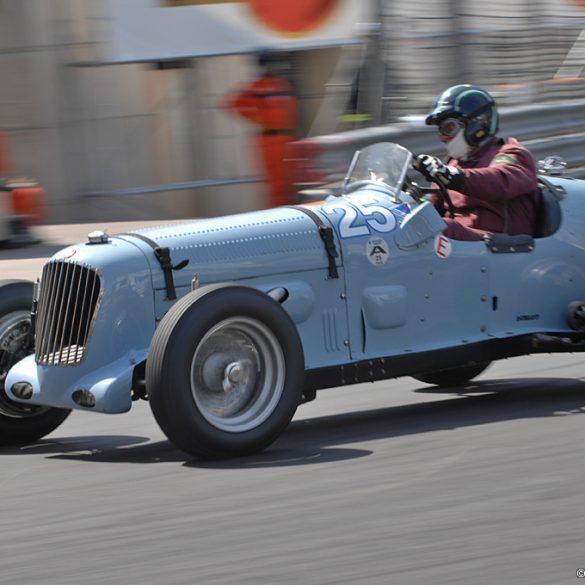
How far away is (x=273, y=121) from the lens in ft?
41.6

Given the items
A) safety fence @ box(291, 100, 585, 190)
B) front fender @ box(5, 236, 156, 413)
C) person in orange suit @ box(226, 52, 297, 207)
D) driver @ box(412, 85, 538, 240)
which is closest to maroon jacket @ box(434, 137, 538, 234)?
driver @ box(412, 85, 538, 240)

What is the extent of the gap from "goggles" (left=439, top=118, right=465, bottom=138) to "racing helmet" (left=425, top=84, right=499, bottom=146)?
0.7 inches

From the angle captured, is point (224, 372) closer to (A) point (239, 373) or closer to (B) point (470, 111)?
(A) point (239, 373)

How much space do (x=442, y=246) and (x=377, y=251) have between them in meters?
0.38

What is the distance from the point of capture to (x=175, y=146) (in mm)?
15523

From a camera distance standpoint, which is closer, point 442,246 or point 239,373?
point 239,373

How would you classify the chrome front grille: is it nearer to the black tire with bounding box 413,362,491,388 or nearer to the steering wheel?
the steering wheel

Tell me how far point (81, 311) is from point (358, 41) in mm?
8685

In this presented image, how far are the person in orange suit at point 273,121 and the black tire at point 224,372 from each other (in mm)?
7154

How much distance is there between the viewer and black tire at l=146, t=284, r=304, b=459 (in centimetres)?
530

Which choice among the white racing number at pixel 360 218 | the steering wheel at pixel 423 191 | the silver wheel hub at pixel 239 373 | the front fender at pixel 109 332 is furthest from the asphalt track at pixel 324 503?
the steering wheel at pixel 423 191

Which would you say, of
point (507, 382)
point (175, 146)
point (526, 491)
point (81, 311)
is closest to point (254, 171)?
point (175, 146)

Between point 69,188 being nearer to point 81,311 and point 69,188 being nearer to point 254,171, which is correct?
Result: point 254,171

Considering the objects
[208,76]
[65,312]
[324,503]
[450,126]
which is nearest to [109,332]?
[65,312]
